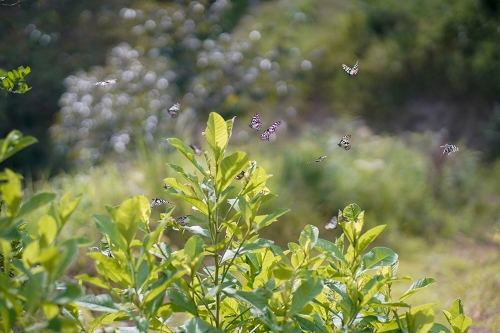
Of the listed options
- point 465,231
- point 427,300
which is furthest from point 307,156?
point 427,300

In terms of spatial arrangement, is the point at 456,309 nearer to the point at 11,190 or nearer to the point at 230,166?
the point at 230,166

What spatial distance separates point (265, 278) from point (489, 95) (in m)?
8.06

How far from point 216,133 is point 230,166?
3.3 inches

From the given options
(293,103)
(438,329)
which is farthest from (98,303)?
(293,103)

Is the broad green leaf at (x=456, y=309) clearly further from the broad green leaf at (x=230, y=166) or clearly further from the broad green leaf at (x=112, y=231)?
the broad green leaf at (x=112, y=231)

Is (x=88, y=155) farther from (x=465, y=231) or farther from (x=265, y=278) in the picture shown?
(x=265, y=278)

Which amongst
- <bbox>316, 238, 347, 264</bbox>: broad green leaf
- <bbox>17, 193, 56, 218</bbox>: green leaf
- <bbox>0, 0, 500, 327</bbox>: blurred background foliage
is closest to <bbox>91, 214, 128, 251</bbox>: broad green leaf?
<bbox>17, 193, 56, 218</bbox>: green leaf

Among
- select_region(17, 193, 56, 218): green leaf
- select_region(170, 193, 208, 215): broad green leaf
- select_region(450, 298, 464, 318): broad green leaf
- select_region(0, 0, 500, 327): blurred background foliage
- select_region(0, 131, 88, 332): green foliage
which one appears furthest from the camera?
select_region(0, 0, 500, 327): blurred background foliage

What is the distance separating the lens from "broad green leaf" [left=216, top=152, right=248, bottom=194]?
3.72 feet

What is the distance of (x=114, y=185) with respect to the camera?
5051 mm

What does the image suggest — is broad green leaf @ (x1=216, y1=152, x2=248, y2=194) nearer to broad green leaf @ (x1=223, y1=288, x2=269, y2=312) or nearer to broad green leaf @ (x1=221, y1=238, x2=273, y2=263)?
broad green leaf @ (x1=221, y1=238, x2=273, y2=263)

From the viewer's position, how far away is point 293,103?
9602 mm

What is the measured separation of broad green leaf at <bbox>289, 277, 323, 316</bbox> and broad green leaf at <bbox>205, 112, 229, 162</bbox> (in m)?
0.32

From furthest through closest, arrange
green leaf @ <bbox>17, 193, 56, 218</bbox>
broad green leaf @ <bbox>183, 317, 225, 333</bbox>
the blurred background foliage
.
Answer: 1. the blurred background foliage
2. broad green leaf @ <bbox>183, 317, 225, 333</bbox>
3. green leaf @ <bbox>17, 193, 56, 218</bbox>
